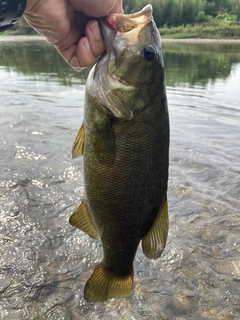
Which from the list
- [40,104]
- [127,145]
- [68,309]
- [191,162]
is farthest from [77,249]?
[40,104]

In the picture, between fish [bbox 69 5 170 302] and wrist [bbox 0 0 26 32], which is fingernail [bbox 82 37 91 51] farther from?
wrist [bbox 0 0 26 32]

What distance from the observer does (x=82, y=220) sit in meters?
2.35

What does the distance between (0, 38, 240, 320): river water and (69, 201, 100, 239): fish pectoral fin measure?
910 millimetres

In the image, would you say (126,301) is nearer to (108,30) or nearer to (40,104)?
(108,30)

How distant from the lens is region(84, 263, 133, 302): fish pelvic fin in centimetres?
229

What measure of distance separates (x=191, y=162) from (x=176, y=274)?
120 inches

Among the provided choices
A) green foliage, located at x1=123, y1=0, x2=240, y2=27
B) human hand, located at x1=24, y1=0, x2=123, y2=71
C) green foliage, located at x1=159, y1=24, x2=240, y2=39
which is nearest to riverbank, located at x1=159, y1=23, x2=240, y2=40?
green foliage, located at x1=159, y1=24, x2=240, y2=39

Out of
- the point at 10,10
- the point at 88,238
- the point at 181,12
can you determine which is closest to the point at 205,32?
the point at 181,12

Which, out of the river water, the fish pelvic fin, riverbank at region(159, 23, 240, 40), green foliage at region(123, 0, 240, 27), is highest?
the fish pelvic fin

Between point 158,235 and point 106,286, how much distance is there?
551mm

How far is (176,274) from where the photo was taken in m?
3.27

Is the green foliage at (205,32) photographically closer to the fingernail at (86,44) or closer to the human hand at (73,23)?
the human hand at (73,23)

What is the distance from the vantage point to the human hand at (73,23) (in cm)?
218

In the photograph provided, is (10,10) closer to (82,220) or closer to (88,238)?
(82,220)
